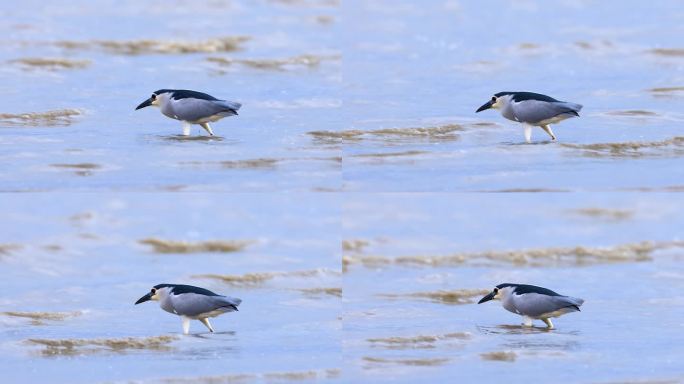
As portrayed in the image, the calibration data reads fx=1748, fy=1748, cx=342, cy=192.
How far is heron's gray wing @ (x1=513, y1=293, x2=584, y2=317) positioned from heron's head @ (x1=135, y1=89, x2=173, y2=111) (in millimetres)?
4019

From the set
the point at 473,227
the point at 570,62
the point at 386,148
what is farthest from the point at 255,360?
the point at 570,62

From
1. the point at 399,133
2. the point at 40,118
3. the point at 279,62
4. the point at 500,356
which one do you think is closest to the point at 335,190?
the point at 399,133

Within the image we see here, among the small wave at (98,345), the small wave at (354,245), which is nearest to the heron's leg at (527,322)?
the small wave at (98,345)

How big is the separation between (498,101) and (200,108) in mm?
2982

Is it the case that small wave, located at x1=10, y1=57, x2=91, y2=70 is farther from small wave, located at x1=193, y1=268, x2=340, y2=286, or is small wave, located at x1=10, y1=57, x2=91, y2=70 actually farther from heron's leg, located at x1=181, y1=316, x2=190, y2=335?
heron's leg, located at x1=181, y1=316, x2=190, y2=335

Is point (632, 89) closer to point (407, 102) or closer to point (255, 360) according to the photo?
point (407, 102)

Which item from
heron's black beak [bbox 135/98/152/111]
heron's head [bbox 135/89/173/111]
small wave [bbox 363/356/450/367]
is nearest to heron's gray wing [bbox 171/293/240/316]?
small wave [bbox 363/356/450/367]

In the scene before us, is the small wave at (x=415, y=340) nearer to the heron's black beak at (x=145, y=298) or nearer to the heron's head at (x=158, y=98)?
the heron's black beak at (x=145, y=298)

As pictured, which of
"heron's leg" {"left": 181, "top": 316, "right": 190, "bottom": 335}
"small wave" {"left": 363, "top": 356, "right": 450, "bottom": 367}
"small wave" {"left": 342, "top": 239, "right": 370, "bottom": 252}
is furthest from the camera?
"small wave" {"left": 342, "top": 239, "right": 370, "bottom": 252}

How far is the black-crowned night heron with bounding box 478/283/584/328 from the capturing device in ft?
53.6

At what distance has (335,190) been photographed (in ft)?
55.6

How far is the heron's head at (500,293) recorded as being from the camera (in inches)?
658

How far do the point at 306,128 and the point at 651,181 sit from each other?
3610 mm

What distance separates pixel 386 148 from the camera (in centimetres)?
1759
